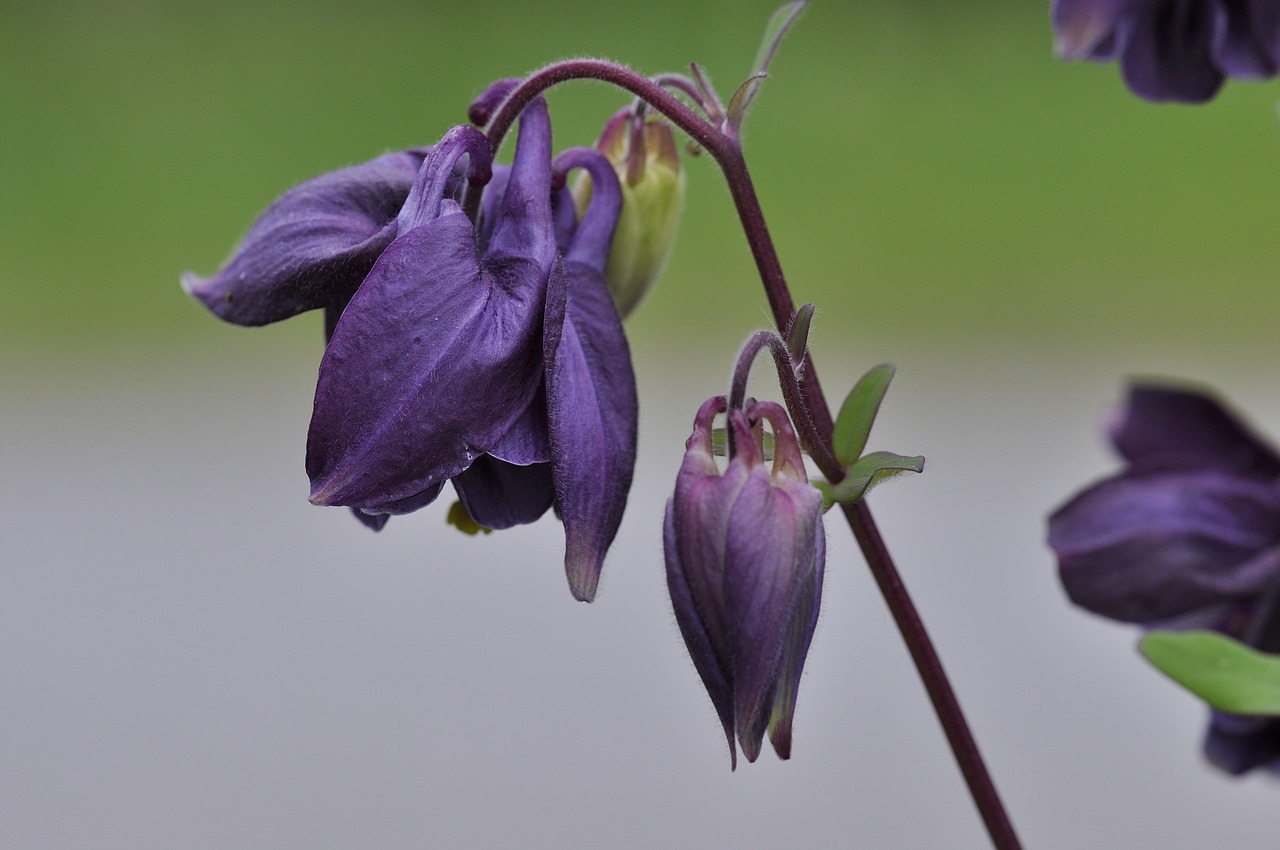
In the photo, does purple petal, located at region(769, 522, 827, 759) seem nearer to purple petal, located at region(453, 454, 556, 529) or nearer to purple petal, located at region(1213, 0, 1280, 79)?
purple petal, located at region(453, 454, 556, 529)

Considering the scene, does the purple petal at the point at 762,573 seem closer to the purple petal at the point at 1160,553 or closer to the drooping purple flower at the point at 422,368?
the drooping purple flower at the point at 422,368

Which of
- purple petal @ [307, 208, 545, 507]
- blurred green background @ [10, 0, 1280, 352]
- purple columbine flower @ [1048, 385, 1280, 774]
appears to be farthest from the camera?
blurred green background @ [10, 0, 1280, 352]

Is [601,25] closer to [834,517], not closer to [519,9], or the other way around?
[519,9]

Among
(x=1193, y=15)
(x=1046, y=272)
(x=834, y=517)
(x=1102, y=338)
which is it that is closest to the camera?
(x=1193, y=15)

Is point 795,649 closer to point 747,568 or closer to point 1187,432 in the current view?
point 747,568

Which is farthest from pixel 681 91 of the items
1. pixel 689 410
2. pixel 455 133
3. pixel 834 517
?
pixel 689 410

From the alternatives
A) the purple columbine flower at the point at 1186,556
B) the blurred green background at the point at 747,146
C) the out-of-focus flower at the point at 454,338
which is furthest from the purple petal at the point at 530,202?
the blurred green background at the point at 747,146

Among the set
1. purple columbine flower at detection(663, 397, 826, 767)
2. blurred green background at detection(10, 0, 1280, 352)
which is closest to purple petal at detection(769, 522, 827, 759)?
purple columbine flower at detection(663, 397, 826, 767)
